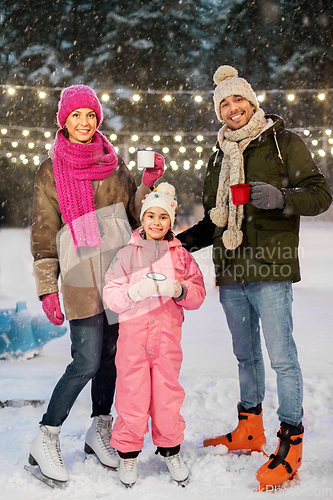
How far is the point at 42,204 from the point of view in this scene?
2029mm

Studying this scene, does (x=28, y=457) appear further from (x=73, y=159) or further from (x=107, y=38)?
(x=107, y=38)

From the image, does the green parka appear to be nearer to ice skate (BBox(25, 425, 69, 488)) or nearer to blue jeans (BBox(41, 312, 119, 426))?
blue jeans (BBox(41, 312, 119, 426))

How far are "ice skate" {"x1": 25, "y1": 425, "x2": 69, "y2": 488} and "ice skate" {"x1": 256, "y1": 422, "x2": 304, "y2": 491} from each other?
3.01 ft

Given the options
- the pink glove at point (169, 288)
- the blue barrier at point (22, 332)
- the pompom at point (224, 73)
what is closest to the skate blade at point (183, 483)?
the pink glove at point (169, 288)

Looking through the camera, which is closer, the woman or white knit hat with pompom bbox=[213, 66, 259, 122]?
the woman

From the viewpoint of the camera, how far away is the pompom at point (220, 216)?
7.10 ft

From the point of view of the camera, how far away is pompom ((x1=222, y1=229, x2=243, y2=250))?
82.0 inches

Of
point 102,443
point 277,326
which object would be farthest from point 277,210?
point 102,443

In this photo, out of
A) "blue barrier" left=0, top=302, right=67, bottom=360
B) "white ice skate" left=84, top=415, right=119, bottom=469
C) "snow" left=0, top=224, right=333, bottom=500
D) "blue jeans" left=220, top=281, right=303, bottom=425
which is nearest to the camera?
"snow" left=0, top=224, right=333, bottom=500

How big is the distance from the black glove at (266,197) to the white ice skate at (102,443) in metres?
1.39

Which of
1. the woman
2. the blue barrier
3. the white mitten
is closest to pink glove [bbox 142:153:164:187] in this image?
the woman

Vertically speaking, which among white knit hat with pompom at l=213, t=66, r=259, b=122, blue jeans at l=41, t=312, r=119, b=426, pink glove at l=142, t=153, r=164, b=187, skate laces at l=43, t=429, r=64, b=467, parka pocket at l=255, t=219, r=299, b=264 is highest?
white knit hat with pompom at l=213, t=66, r=259, b=122

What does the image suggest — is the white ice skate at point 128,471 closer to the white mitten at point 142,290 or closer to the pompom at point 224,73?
the white mitten at point 142,290

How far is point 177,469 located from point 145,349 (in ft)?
1.91
